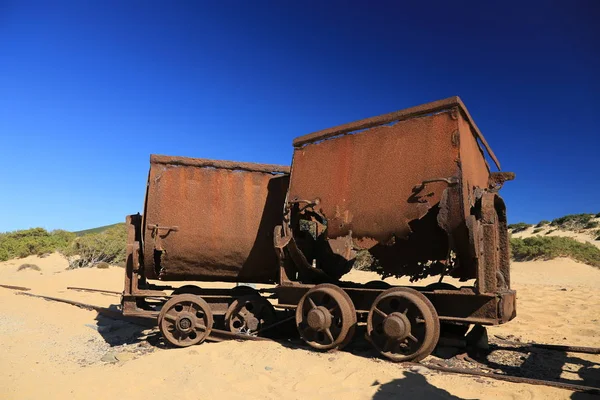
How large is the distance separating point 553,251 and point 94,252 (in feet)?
71.3

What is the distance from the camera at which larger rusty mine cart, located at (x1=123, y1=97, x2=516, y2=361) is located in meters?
4.55

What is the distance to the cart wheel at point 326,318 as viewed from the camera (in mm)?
5039

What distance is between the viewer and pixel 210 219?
6355mm

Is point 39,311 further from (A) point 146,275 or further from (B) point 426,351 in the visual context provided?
(B) point 426,351

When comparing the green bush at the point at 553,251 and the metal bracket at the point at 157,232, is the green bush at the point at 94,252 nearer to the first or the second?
the metal bracket at the point at 157,232

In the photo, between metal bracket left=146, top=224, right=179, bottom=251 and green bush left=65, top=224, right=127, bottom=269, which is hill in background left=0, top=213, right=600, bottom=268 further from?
metal bracket left=146, top=224, right=179, bottom=251

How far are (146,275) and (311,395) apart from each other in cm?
366

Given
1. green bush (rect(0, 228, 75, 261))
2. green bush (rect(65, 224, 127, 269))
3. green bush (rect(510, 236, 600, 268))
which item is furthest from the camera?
green bush (rect(0, 228, 75, 261))

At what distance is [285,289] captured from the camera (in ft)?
19.1

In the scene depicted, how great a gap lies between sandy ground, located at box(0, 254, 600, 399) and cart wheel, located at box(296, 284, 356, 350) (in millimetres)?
190

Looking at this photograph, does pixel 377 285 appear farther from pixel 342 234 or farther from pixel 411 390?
pixel 411 390

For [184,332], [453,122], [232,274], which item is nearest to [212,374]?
[184,332]

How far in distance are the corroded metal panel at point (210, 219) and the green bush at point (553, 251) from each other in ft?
55.5

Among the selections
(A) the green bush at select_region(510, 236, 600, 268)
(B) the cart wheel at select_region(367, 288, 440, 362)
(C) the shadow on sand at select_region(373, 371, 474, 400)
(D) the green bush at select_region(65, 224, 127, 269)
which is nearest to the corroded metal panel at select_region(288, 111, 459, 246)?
(B) the cart wheel at select_region(367, 288, 440, 362)
